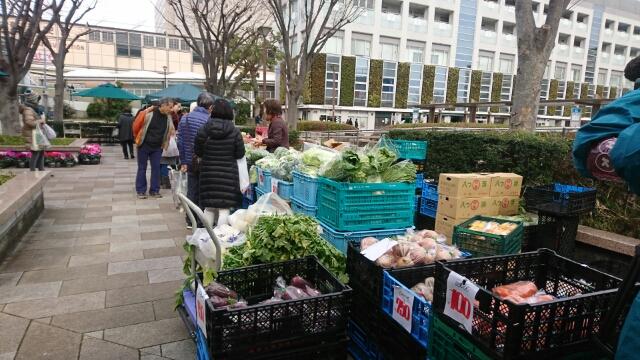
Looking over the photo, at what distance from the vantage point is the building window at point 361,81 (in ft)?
124

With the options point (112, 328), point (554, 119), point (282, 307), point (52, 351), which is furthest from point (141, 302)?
point (554, 119)

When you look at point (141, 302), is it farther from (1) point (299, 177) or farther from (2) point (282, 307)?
(2) point (282, 307)

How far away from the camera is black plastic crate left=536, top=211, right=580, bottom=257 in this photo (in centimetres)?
407

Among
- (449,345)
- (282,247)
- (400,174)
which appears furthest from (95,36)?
(449,345)

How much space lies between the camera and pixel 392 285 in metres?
2.41

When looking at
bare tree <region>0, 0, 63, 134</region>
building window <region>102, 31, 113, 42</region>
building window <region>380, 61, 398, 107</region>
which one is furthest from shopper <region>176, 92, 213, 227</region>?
building window <region>102, 31, 113, 42</region>

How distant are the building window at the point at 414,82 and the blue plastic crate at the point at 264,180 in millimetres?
37205

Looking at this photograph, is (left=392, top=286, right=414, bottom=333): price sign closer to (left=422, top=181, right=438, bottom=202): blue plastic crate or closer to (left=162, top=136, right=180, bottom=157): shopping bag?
(left=422, top=181, right=438, bottom=202): blue plastic crate

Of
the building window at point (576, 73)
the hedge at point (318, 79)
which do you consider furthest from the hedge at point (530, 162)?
the building window at point (576, 73)

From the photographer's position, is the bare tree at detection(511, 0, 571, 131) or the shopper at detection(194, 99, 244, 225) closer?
the shopper at detection(194, 99, 244, 225)

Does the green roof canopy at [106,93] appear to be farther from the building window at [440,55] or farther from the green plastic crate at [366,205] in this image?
the building window at [440,55]

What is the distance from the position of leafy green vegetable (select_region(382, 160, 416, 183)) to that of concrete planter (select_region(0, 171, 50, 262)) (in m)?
3.98

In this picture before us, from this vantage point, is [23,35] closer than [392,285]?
No

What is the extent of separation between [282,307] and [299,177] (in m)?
2.10
